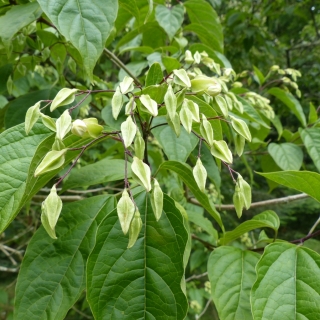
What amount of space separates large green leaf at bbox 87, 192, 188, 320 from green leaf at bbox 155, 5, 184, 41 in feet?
2.86

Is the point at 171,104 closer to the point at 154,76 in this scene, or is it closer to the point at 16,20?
the point at 154,76

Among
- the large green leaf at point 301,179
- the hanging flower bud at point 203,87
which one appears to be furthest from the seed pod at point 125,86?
the large green leaf at point 301,179

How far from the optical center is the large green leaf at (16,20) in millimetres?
916

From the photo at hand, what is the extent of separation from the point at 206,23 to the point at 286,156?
0.68 m

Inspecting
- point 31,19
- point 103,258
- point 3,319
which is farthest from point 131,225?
point 3,319

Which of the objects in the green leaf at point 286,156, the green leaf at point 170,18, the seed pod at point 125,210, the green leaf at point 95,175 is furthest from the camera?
the green leaf at point 286,156

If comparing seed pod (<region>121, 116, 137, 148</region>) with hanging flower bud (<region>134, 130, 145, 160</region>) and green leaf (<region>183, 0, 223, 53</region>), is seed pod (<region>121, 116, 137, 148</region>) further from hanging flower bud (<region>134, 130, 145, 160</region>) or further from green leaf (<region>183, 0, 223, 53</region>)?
green leaf (<region>183, 0, 223, 53</region>)

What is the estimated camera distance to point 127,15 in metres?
1.47

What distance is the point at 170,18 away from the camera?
143cm

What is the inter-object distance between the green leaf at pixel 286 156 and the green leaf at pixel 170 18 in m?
0.64

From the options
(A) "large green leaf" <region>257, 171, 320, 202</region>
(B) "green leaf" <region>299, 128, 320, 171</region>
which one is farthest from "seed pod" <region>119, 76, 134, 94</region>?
(B) "green leaf" <region>299, 128, 320, 171</region>

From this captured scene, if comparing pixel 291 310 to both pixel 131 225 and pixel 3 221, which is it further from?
pixel 3 221

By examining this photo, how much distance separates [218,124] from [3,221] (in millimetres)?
523

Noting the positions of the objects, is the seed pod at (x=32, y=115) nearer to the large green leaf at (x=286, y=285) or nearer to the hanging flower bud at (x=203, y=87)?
the hanging flower bud at (x=203, y=87)
